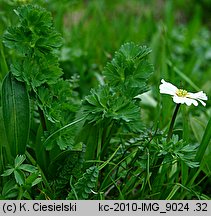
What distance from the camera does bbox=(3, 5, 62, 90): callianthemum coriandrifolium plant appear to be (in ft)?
4.78

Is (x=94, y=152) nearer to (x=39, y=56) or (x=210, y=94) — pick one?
(x=39, y=56)

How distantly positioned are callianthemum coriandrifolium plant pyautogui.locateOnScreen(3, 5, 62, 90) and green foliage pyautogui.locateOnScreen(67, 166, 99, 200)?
0.30 m

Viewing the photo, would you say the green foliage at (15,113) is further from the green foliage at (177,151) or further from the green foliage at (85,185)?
the green foliage at (177,151)

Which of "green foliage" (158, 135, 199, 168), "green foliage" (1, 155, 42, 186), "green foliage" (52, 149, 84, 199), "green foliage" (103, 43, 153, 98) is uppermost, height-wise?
"green foliage" (103, 43, 153, 98)

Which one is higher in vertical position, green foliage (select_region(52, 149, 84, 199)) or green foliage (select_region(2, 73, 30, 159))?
green foliage (select_region(2, 73, 30, 159))

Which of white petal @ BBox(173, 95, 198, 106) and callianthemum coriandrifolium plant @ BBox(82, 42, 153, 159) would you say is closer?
white petal @ BBox(173, 95, 198, 106)

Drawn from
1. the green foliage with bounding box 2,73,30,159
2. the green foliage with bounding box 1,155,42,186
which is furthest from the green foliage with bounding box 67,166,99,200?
the green foliage with bounding box 2,73,30,159

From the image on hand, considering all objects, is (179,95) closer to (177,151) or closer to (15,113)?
(177,151)

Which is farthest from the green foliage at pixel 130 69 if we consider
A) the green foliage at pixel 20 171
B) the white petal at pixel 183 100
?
the green foliage at pixel 20 171

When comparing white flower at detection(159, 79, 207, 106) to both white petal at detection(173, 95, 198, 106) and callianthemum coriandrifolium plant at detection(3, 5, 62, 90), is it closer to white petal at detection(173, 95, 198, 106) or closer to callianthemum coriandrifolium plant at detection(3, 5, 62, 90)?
white petal at detection(173, 95, 198, 106)

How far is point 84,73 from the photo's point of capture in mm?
2471

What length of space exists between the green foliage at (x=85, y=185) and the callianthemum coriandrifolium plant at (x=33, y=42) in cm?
30

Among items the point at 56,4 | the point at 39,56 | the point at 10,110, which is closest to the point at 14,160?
the point at 10,110

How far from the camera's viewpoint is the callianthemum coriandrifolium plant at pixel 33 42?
146 cm
